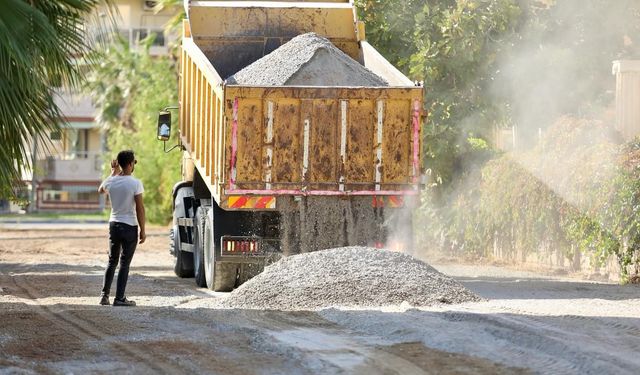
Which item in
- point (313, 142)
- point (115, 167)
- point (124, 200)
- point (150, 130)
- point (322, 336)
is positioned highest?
point (150, 130)

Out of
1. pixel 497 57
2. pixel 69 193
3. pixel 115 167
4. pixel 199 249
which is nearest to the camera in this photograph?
pixel 115 167

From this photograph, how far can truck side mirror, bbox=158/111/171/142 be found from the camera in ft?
71.6

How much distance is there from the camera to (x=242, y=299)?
15086 millimetres

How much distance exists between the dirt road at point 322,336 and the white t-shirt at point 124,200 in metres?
1.00

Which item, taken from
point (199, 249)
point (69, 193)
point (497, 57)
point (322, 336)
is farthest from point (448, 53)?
point (69, 193)

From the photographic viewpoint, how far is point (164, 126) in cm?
2192

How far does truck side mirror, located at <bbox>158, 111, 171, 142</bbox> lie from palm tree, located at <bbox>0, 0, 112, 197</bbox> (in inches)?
278

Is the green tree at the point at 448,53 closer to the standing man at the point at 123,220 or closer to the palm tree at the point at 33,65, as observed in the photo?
the standing man at the point at 123,220

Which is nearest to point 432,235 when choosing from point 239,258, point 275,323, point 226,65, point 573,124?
point 573,124

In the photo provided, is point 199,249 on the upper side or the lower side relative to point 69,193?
lower

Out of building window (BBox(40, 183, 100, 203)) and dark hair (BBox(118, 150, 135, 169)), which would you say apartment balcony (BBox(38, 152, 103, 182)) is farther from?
dark hair (BBox(118, 150, 135, 169))

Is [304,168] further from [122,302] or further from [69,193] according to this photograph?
[69,193]

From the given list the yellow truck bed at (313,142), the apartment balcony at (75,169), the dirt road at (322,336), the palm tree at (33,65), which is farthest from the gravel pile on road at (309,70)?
the apartment balcony at (75,169)

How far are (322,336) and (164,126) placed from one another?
10618 millimetres
